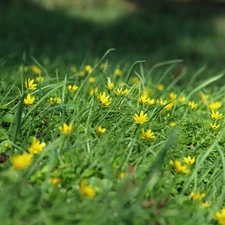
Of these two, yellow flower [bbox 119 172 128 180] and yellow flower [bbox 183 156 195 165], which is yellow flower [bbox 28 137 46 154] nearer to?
yellow flower [bbox 119 172 128 180]

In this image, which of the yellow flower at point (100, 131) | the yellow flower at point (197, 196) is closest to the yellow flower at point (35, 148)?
the yellow flower at point (100, 131)

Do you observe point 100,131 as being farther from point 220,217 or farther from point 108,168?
point 220,217

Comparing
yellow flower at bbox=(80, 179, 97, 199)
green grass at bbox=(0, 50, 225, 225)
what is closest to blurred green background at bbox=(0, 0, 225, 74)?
green grass at bbox=(0, 50, 225, 225)

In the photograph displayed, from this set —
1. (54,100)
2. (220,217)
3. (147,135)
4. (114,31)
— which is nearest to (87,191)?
(220,217)

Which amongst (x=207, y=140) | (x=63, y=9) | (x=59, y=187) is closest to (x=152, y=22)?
(x=63, y=9)

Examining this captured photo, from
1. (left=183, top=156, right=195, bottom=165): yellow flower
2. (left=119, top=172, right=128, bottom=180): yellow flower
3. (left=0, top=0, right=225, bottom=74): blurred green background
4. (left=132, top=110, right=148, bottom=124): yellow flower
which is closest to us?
(left=119, top=172, right=128, bottom=180): yellow flower

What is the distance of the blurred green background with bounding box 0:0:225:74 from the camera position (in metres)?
5.41

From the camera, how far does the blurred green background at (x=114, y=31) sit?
5.41 meters

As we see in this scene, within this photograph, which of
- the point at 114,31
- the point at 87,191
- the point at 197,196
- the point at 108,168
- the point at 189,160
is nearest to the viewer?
the point at 87,191

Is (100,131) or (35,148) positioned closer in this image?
(35,148)

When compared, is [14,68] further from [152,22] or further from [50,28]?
[152,22]

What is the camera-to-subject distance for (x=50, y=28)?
660 centimetres

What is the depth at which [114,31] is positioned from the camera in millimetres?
7102

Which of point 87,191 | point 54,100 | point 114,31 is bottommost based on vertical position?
point 114,31
